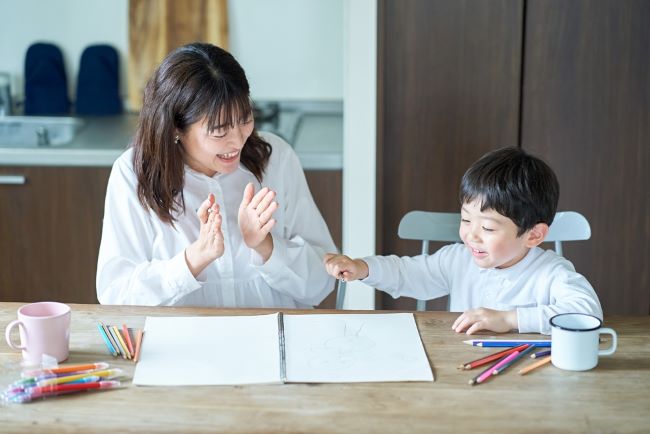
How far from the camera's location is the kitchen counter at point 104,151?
2.90 meters

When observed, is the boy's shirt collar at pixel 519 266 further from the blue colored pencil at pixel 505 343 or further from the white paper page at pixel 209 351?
the white paper page at pixel 209 351

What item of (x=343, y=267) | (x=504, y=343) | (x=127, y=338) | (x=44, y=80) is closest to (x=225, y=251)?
(x=343, y=267)

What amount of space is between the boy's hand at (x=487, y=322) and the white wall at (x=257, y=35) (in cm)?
190

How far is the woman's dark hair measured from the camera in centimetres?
183

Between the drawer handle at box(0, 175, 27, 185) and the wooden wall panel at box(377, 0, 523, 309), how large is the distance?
1.19 m

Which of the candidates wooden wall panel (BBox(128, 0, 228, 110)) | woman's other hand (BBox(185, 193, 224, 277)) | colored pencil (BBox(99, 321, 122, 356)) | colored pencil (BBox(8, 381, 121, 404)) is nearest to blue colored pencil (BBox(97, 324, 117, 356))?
colored pencil (BBox(99, 321, 122, 356))

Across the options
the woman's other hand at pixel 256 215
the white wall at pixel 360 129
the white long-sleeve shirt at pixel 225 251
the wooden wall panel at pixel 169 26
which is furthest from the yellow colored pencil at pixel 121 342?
the wooden wall panel at pixel 169 26

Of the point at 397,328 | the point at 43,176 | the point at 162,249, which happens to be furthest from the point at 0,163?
the point at 397,328

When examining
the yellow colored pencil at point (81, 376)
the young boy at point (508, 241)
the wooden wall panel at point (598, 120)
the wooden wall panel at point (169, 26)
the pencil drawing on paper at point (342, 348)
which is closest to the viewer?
the yellow colored pencil at point (81, 376)

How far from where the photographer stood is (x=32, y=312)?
1.57 metres

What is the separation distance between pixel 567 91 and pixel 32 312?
1.75 m

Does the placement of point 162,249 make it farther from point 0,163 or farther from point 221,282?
point 0,163

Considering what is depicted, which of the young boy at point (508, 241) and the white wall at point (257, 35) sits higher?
the white wall at point (257, 35)

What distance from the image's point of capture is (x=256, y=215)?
182 centimetres
